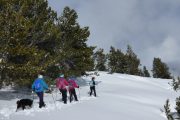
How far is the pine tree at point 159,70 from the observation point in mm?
91125

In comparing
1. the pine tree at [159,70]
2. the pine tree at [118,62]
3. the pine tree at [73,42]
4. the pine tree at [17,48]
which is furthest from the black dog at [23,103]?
the pine tree at [159,70]

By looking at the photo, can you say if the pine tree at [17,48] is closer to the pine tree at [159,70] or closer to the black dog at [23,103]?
the black dog at [23,103]

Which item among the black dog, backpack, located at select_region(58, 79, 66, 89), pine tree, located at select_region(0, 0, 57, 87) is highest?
pine tree, located at select_region(0, 0, 57, 87)

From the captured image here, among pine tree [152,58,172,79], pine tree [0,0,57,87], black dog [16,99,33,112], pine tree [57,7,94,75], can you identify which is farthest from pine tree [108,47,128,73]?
black dog [16,99,33,112]

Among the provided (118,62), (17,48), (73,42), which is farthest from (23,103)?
(118,62)

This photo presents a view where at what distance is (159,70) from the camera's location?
301ft

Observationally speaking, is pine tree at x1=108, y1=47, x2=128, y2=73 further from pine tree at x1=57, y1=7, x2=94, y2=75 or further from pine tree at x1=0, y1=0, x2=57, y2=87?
pine tree at x1=0, y1=0, x2=57, y2=87

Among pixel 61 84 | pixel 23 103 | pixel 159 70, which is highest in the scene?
pixel 159 70

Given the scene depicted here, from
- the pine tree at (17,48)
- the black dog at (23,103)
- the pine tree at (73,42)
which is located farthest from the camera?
the pine tree at (73,42)

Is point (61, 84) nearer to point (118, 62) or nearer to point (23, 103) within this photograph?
point (23, 103)

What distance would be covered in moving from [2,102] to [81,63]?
13.1 meters

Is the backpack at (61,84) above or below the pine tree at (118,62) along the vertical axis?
below

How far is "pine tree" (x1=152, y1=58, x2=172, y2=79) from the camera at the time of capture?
91125 millimetres

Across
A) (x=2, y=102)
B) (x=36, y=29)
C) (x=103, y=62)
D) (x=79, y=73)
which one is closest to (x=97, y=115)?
(x=2, y=102)
